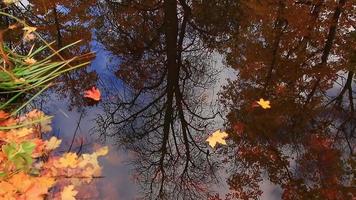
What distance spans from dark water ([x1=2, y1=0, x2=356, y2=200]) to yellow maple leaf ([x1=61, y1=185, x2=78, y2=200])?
23 cm

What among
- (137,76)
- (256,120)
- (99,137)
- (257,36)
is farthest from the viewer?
(257,36)

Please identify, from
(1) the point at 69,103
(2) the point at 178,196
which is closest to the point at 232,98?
(2) the point at 178,196

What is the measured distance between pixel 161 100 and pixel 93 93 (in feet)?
3.10

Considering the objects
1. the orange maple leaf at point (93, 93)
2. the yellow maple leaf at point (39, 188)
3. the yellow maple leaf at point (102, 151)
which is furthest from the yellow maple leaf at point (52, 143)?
the orange maple leaf at point (93, 93)

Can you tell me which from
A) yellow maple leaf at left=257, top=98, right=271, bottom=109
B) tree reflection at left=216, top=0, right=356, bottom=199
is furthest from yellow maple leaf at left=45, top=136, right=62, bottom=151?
yellow maple leaf at left=257, top=98, right=271, bottom=109

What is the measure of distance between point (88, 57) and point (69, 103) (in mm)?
1057

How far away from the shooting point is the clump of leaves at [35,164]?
293 cm

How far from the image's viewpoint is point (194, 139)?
4.64 metres

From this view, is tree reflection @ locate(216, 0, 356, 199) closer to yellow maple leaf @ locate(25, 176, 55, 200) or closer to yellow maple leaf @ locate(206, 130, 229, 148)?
yellow maple leaf @ locate(206, 130, 229, 148)

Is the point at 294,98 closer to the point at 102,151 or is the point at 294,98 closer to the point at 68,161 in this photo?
the point at 102,151

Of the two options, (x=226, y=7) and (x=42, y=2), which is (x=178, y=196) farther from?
(x=42, y=2)

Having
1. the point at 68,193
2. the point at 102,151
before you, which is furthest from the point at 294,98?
the point at 68,193

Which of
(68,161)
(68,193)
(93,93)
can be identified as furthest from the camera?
(93,93)

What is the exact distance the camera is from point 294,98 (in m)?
5.32
